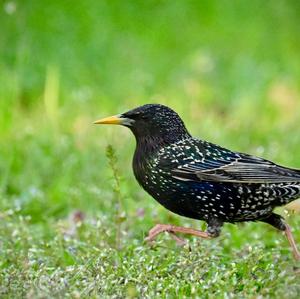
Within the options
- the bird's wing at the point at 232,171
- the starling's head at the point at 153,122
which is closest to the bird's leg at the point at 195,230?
the bird's wing at the point at 232,171

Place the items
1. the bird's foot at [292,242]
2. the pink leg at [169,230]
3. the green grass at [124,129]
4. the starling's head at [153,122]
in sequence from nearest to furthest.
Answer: the green grass at [124,129]
the pink leg at [169,230]
the bird's foot at [292,242]
the starling's head at [153,122]

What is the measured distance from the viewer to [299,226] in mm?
7320

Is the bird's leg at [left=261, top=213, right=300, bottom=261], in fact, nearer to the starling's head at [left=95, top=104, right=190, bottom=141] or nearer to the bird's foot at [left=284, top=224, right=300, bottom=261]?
the bird's foot at [left=284, top=224, right=300, bottom=261]

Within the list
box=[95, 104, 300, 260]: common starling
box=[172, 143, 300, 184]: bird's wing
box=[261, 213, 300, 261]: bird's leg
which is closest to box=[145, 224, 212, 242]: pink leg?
box=[95, 104, 300, 260]: common starling

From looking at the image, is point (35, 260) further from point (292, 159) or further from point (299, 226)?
point (292, 159)

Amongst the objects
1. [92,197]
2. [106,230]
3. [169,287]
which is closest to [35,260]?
[106,230]

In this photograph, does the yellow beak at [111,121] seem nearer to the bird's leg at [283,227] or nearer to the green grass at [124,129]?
the green grass at [124,129]

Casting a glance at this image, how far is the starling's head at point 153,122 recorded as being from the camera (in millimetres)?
6656

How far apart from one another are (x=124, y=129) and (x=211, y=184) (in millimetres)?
3424

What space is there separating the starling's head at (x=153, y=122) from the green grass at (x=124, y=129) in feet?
0.93

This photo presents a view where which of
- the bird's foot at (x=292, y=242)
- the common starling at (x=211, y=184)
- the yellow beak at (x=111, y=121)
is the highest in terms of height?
the yellow beak at (x=111, y=121)

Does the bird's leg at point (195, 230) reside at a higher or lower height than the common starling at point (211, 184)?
lower

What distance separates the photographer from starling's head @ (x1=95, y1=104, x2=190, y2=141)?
21.8 ft

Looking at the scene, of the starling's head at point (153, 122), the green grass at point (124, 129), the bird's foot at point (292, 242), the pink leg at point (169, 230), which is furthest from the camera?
Result: the starling's head at point (153, 122)
